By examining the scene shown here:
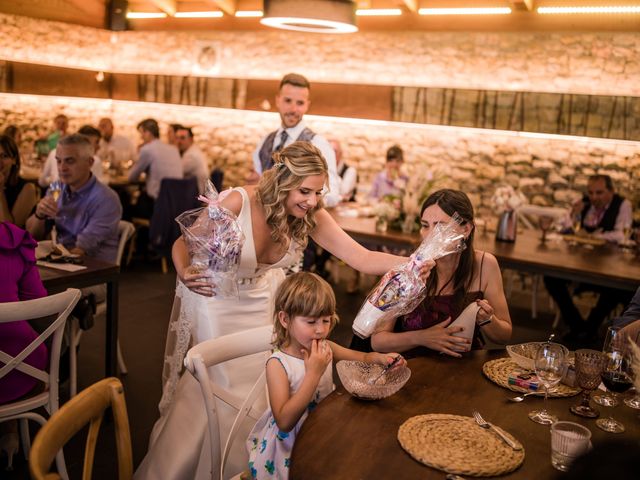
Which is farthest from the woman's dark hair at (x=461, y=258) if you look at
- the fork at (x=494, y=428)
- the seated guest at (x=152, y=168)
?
the seated guest at (x=152, y=168)

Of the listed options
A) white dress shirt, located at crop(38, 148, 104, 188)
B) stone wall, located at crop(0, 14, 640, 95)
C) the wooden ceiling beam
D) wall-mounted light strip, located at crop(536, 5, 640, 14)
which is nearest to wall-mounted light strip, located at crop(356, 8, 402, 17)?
stone wall, located at crop(0, 14, 640, 95)

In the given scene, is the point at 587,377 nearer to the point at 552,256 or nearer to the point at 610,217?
the point at 552,256

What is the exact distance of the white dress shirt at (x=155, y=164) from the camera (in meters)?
7.49

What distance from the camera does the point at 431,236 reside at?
223cm

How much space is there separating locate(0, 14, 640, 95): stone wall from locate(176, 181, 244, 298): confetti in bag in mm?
6164

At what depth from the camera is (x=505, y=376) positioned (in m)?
2.17

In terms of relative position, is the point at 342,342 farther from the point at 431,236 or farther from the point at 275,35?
the point at 275,35

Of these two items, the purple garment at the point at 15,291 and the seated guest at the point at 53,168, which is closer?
the purple garment at the point at 15,291

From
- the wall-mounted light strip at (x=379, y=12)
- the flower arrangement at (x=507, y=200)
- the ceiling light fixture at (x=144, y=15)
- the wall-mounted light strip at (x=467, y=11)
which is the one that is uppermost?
the ceiling light fixture at (x=144, y=15)

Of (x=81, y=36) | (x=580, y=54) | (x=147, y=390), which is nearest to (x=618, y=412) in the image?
(x=147, y=390)

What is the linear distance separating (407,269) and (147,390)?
2.41 meters

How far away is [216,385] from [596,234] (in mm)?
4771

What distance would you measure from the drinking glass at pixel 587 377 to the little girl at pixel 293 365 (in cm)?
54

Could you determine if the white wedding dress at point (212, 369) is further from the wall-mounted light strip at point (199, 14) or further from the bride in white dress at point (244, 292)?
the wall-mounted light strip at point (199, 14)
